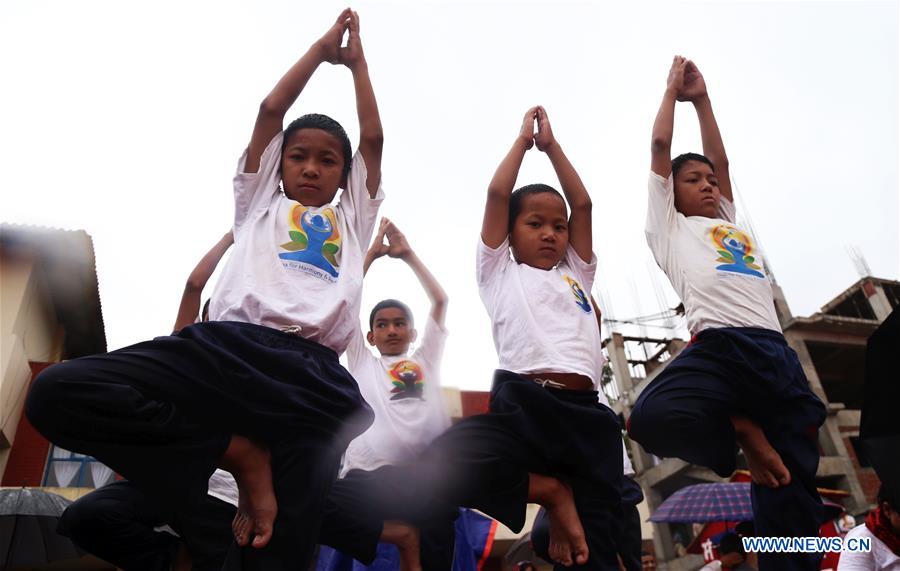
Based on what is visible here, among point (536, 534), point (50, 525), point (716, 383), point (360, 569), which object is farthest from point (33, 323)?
point (716, 383)

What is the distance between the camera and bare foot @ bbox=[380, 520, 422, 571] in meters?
3.55

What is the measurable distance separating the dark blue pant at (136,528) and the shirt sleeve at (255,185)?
1304mm

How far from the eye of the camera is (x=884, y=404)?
2.07 meters

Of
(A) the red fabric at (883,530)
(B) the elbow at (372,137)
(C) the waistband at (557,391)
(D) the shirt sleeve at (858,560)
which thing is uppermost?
(B) the elbow at (372,137)

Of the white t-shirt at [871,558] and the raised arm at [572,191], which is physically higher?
the raised arm at [572,191]

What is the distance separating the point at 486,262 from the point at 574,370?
71 cm

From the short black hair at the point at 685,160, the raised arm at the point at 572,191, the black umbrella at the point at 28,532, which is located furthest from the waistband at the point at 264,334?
the black umbrella at the point at 28,532

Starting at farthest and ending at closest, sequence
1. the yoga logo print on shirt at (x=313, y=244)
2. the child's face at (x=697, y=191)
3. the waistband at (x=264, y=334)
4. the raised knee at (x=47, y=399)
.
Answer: the child's face at (x=697, y=191) → the yoga logo print on shirt at (x=313, y=244) → the waistband at (x=264, y=334) → the raised knee at (x=47, y=399)

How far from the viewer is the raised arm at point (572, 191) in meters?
3.43

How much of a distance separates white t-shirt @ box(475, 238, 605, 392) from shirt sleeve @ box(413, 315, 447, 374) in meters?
1.21

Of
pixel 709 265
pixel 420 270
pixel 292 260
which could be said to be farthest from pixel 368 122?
pixel 420 270

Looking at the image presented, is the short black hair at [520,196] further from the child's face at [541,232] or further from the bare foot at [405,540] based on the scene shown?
the bare foot at [405,540]

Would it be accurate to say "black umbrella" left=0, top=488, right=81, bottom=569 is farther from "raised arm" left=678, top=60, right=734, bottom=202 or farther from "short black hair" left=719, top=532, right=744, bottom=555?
"raised arm" left=678, top=60, right=734, bottom=202

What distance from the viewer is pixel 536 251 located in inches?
128
